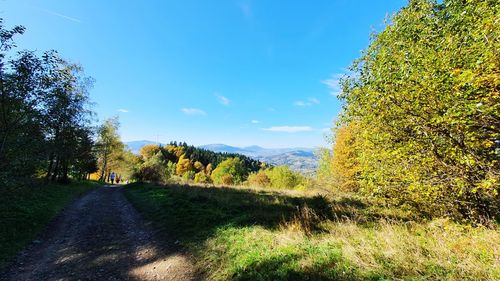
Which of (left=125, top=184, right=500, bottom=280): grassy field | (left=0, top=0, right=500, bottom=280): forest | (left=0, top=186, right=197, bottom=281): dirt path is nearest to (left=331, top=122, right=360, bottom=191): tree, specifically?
(left=0, top=0, right=500, bottom=280): forest

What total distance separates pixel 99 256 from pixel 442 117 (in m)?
11.6

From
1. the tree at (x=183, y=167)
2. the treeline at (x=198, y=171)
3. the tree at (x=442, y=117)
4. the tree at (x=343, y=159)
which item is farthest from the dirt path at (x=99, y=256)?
the tree at (x=183, y=167)

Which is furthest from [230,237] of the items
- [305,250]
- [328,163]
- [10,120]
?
[328,163]

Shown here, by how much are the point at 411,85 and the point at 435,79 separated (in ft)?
2.85

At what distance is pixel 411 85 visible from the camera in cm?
757

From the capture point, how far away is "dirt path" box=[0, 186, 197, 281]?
23.0ft

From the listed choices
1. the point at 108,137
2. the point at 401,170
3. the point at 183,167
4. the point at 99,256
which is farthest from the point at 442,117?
the point at 183,167

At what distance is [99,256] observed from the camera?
8.30 metres

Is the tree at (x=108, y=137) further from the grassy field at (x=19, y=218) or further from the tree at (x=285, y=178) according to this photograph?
the tree at (x=285, y=178)

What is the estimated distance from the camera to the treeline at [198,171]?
126 feet

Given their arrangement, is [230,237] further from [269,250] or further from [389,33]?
[389,33]

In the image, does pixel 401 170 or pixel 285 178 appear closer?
pixel 401 170

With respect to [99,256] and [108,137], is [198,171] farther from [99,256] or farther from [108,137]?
[99,256]

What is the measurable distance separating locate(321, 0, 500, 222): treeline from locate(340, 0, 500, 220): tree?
0.02 metres
